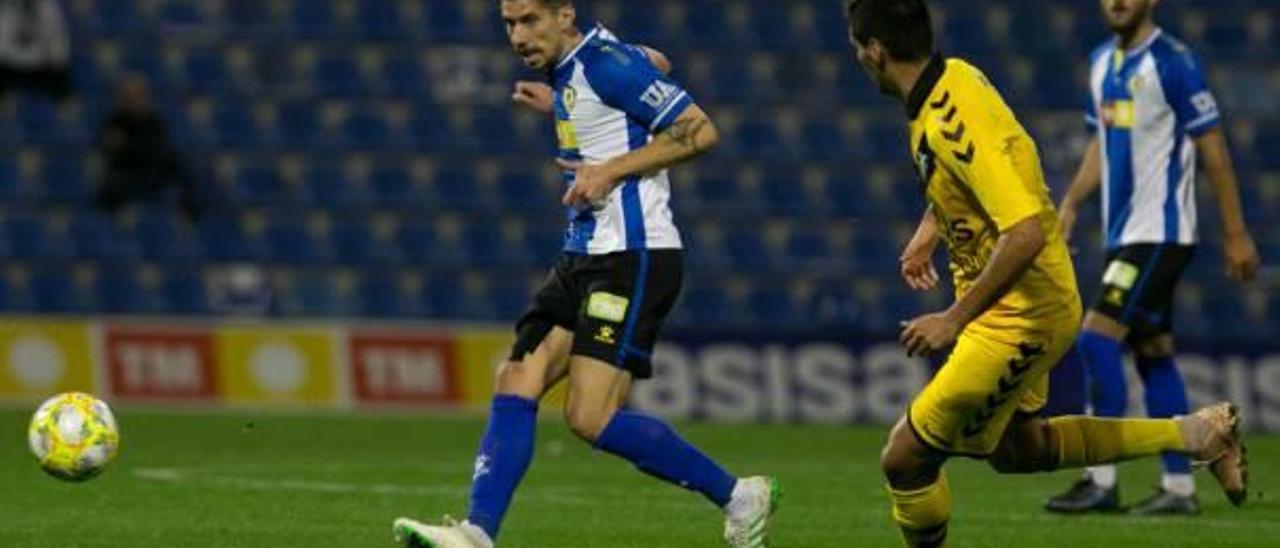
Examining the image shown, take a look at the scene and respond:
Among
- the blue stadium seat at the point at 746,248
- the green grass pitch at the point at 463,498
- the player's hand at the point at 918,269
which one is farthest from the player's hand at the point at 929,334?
the blue stadium seat at the point at 746,248

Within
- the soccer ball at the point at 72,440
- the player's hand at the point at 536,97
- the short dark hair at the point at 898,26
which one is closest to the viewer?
the short dark hair at the point at 898,26

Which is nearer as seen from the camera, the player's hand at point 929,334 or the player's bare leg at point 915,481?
the player's hand at point 929,334

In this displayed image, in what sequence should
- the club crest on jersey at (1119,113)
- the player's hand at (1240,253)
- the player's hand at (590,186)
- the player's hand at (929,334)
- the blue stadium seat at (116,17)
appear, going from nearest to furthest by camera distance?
1. the player's hand at (929,334)
2. the player's hand at (590,186)
3. the player's hand at (1240,253)
4. the club crest on jersey at (1119,113)
5. the blue stadium seat at (116,17)

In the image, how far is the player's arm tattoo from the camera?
315 inches

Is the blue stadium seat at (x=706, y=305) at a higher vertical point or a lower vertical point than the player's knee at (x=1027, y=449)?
lower

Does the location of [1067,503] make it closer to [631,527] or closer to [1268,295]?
[631,527]

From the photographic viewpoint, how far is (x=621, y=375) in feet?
26.2

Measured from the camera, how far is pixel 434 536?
24.3 ft

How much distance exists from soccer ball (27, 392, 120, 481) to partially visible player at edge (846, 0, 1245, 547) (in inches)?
113

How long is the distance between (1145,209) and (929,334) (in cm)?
422

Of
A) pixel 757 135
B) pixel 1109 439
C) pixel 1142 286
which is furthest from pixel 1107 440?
pixel 757 135

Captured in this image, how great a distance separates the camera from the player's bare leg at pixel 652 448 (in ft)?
26.1

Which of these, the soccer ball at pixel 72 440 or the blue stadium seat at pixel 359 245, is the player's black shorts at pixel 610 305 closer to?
the soccer ball at pixel 72 440

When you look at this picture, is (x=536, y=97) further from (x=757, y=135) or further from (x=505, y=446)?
(x=757, y=135)
